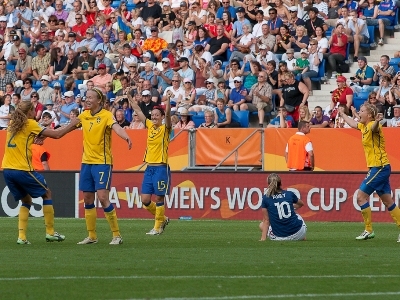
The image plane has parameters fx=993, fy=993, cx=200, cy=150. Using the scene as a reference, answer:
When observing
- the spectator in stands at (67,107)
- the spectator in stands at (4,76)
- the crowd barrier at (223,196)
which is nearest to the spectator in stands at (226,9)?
the spectator in stands at (67,107)

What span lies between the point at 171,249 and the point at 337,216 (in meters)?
8.25

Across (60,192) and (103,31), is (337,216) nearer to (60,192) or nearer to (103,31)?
(60,192)

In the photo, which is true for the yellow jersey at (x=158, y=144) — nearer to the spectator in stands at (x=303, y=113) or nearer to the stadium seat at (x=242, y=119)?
the spectator in stands at (x=303, y=113)

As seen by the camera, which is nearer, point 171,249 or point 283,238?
point 171,249

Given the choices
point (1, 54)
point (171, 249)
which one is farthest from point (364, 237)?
point (1, 54)

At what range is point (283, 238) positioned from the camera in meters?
15.0

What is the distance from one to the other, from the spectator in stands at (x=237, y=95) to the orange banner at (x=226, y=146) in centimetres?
130

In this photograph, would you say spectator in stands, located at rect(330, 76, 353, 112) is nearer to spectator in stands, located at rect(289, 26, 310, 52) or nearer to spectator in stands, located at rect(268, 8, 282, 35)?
spectator in stands, located at rect(289, 26, 310, 52)

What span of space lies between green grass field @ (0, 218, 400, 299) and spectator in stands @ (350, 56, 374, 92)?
28.5 feet

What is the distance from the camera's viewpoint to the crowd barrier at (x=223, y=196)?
20828 millimetres

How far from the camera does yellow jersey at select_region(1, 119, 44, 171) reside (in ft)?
45.8

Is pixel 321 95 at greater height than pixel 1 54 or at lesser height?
lesser

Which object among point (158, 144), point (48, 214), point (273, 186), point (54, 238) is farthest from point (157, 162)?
point (48, 214)

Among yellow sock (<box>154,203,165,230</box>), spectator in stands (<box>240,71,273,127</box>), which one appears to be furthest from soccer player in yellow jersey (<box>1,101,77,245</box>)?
spectator in stands (<box>240,71,273,127</box>)
